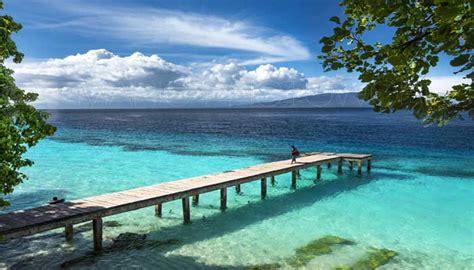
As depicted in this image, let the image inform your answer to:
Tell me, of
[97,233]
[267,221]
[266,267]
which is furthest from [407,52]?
[267,221]

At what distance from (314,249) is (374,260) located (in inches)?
87.5

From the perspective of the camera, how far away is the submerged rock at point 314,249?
1323cm

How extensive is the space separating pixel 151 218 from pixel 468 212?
1742cm

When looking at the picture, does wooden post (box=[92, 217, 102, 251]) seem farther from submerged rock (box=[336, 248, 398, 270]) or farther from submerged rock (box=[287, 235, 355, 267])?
submerged rock (box=[336, 248, 398, 270])

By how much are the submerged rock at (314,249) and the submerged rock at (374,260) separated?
1.18 metres

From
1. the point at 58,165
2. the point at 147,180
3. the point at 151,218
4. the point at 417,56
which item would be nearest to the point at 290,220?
the point at 151,218

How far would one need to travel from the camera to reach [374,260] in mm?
13477

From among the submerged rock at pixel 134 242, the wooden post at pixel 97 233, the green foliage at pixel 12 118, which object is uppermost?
the green foliage at pixel 12 118

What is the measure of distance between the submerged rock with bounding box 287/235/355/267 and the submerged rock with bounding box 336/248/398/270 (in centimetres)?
118

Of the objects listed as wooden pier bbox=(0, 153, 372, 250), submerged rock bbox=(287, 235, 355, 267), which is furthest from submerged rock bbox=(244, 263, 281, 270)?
wooden pier bbox=(0, 153, 372, 250)

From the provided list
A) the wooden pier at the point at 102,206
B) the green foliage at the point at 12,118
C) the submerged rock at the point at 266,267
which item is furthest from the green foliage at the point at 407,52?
the wooden pier at the point at 102,206

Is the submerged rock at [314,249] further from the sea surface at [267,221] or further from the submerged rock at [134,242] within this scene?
the submerged rock at [134,242]

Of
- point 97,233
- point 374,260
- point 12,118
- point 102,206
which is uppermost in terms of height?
point 12,118

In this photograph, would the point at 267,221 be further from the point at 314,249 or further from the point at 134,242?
the point at 134,242
